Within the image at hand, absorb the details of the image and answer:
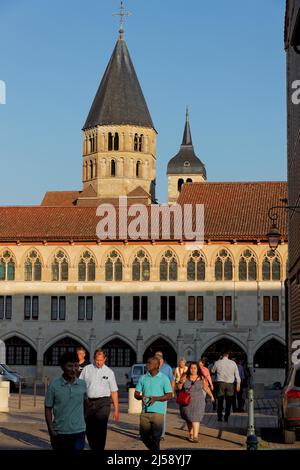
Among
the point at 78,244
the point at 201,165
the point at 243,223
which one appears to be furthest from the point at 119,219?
the point at 201,165

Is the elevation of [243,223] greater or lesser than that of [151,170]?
lesser

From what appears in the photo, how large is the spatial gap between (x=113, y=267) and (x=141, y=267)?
5.92 ft

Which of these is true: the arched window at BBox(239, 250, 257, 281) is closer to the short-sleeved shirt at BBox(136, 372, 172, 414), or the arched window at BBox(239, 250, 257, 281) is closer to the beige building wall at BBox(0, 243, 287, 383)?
the beige building wall at BBox(0, 243, 287, 383)

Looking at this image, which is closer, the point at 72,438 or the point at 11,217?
the point at 72,438

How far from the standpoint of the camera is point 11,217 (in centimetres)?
7025

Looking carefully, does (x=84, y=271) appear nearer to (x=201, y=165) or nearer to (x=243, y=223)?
(x=243, y=223)

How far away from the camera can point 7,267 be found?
66.9 m

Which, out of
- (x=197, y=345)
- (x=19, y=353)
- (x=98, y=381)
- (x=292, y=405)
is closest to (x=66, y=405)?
(x=98, y=381)

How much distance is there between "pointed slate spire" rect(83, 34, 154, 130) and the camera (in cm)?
11275

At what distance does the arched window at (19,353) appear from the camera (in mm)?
65575

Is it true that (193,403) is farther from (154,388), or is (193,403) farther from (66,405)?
(66,405)

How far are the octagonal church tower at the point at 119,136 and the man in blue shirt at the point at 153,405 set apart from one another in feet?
313

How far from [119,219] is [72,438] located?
186 feet

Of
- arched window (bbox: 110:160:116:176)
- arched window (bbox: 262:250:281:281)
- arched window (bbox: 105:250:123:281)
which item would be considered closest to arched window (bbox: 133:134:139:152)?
arched window (bbox: 110:160:116:176)
